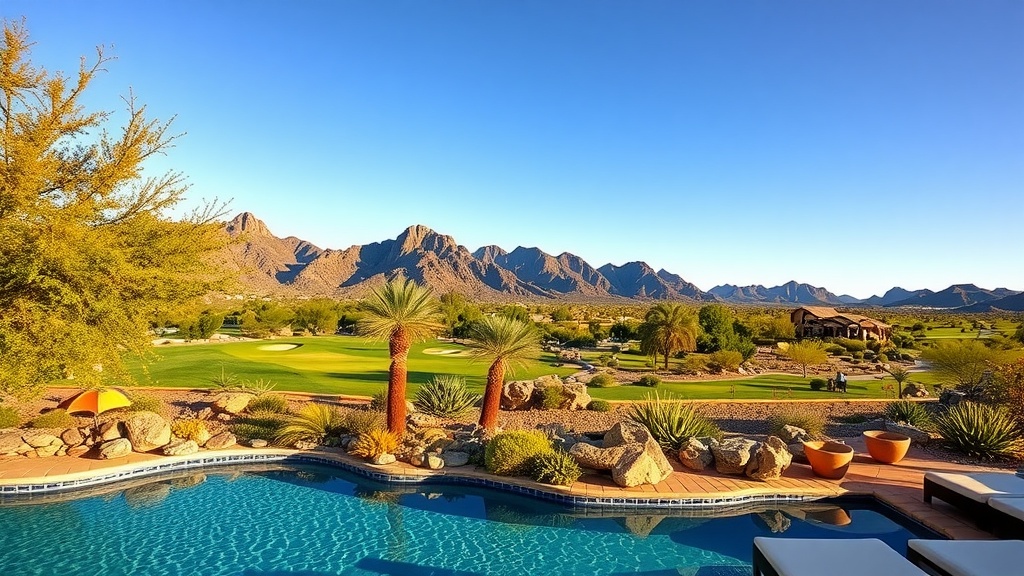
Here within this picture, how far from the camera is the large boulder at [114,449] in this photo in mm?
10969

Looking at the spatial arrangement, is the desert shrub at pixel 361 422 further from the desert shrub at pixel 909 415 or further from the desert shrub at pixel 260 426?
the desert shrub at pixel 909 415

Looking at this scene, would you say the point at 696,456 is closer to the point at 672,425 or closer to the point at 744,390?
the point at 672,425

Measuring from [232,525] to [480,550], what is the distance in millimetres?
4024

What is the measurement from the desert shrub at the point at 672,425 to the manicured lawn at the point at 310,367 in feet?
9.68

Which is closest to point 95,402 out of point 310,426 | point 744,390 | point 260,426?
point 260,426

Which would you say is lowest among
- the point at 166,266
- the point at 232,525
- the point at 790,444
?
the point at 232,525

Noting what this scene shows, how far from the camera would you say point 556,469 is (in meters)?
9.79

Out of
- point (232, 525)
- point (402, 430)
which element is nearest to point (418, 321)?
point (402, 430)

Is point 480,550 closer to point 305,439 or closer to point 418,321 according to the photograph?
point 418,321

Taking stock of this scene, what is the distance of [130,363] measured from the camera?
22719 millimetres

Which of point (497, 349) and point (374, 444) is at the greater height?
point (497, 349)

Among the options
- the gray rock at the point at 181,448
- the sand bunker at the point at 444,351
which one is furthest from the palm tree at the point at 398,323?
the sand bunker at the point at 444,351

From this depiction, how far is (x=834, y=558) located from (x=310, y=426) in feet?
34.9

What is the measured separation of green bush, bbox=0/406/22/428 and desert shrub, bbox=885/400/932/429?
22100mm
